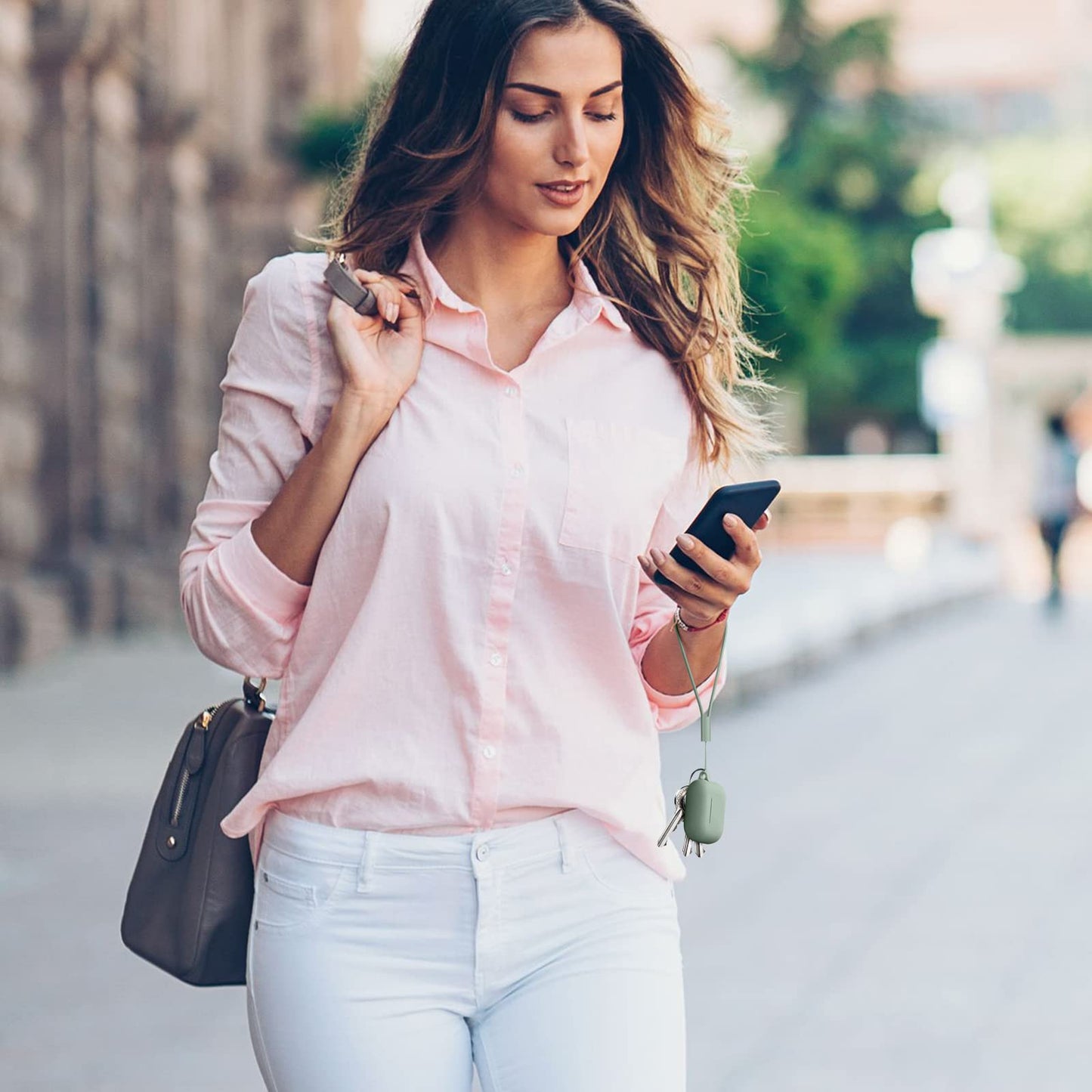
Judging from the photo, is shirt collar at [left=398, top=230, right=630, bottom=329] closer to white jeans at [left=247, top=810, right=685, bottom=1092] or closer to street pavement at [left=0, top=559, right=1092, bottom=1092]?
white jeans at [left=247, top=810, right=685, bottom=1092]

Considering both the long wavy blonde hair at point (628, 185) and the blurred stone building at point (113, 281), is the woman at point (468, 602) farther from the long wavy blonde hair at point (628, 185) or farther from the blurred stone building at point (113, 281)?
the blurred stone building at point (113, 281)

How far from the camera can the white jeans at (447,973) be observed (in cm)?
222

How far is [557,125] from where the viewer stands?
2383 mm

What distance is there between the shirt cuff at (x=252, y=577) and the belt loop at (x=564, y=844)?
1.29 ft

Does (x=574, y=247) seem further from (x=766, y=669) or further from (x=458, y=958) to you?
(x=766, y=669)

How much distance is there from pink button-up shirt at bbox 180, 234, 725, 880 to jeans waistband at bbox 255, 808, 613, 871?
0.02 metres

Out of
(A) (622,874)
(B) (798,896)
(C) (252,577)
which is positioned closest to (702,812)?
(A) (622,874)

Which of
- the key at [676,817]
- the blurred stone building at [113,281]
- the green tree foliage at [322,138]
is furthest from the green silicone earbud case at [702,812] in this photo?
the green tree foliage at [322,138]

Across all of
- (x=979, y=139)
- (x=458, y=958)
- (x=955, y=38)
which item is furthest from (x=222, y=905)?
(x=955, y=38)

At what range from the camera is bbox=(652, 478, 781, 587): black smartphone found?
7.50ft

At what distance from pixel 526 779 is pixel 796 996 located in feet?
11.9

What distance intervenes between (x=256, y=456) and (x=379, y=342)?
0.63 ft

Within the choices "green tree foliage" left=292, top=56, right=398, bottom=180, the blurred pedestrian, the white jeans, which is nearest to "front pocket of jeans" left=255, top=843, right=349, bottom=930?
the white jeans

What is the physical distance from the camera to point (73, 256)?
15.2 m
